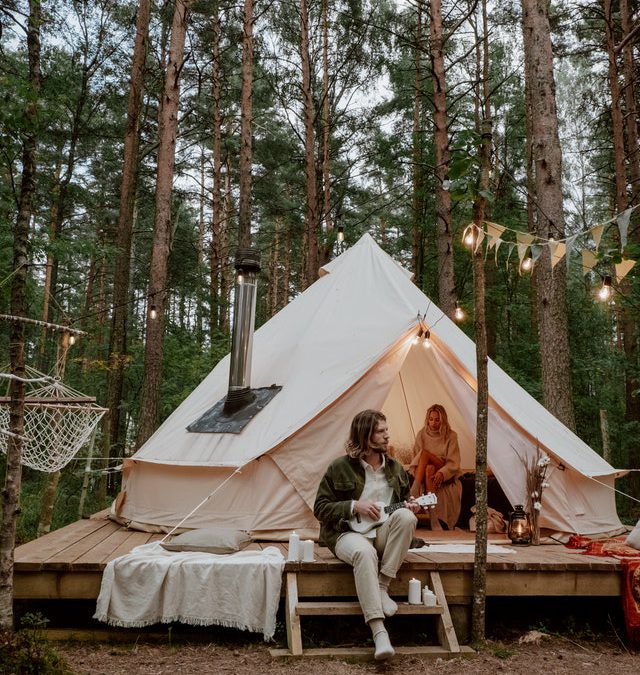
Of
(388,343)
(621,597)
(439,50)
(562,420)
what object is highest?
(439,50)

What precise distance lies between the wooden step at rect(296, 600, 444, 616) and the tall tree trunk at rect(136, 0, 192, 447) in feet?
14.2

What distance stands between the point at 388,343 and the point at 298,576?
204 cm

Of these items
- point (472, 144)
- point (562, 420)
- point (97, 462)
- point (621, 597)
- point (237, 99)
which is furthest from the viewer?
point (237, 99)

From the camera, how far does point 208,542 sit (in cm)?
367

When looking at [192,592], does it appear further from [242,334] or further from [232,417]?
[242,334]

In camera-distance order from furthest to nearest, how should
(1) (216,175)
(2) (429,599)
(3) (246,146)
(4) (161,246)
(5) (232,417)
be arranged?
(1) (216,175) < (3) (246,146) < (4) (161,246) < (5) (232,417) < (2) (429,599)

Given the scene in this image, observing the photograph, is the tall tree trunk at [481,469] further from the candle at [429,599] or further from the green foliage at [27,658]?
the green foliage at [27,658]

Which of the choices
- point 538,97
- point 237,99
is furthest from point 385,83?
point 538,97

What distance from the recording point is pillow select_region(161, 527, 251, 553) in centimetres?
363

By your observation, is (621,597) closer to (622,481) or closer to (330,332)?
(330,332)

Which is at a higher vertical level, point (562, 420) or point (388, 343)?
point (388, 343)

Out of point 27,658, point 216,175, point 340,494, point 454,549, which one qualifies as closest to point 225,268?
point 216,175

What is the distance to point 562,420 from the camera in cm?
575

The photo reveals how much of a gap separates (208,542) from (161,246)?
447 centimetres
